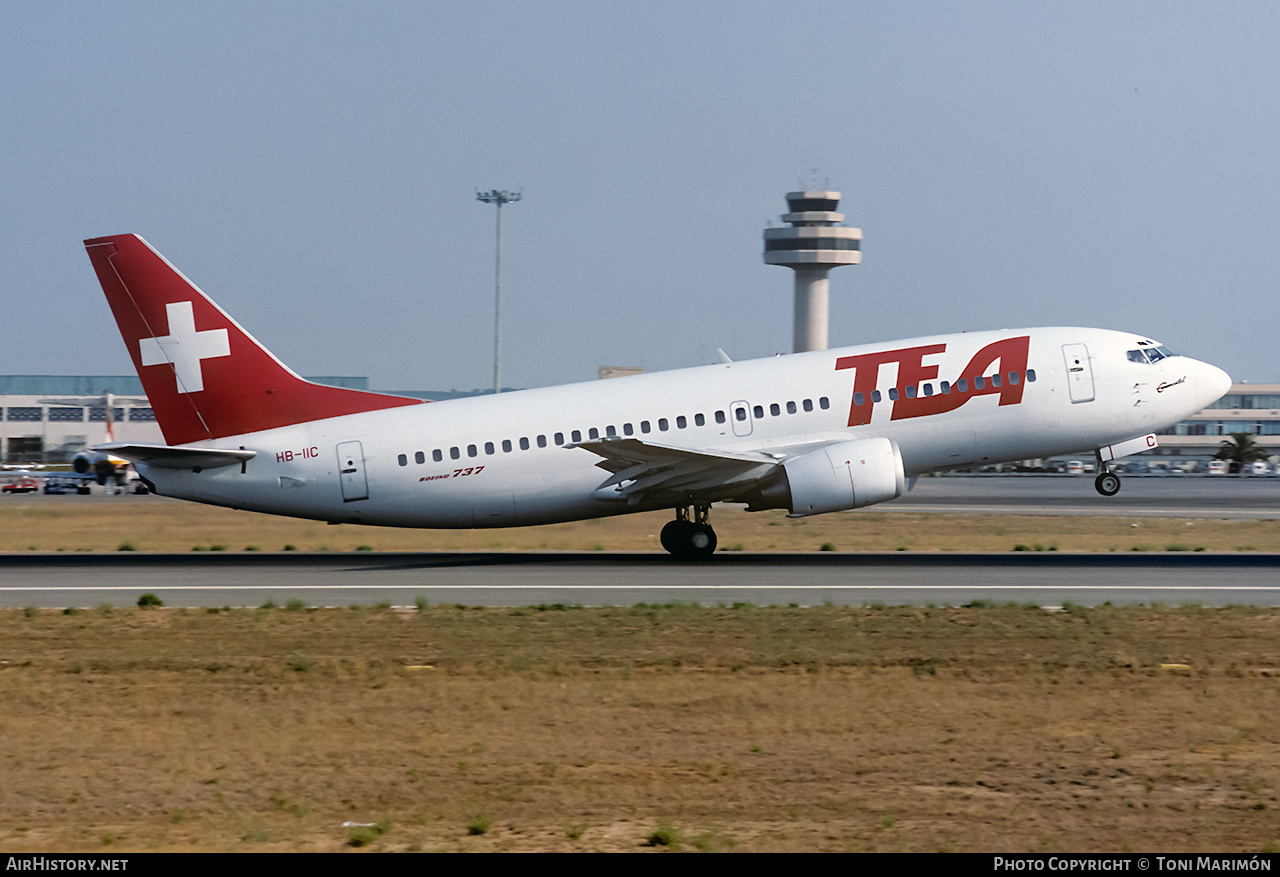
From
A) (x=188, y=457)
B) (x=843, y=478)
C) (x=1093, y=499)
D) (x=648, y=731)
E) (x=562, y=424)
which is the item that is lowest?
(x=648, y=731)

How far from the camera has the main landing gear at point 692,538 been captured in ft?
90.6

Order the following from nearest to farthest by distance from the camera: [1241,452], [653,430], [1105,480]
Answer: [653,430] → [1105,480] → [1241,452]

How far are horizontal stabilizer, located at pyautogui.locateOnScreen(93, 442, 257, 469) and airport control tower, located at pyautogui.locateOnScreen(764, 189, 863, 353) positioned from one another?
9891 centimetres

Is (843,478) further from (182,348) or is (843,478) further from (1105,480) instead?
(182,348)

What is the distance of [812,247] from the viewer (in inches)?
4892

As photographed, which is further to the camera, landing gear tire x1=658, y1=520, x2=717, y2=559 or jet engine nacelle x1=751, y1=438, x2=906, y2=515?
landing gear tire x1=658, y1=520, x2=717, y2=559

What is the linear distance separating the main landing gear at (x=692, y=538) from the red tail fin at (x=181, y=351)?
28.9ft

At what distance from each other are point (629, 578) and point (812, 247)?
103832mm

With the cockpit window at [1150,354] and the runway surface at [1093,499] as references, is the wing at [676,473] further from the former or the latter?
the runway surface at [1093,499]

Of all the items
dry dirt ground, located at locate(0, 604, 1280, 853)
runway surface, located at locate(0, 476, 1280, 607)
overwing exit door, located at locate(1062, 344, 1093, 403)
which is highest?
overwing exit door, located at locate(1062, 344, 1093, 403)

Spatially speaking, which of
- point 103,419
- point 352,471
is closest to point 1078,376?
point 352,471

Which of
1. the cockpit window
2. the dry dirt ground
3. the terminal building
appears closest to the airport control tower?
the terminal building

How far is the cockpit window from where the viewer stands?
28.0 meters

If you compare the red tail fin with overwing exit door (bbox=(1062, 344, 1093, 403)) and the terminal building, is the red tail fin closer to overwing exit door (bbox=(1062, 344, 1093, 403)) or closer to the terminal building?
overwing exit door (bbox=(1062, 344, 1093, 403))
